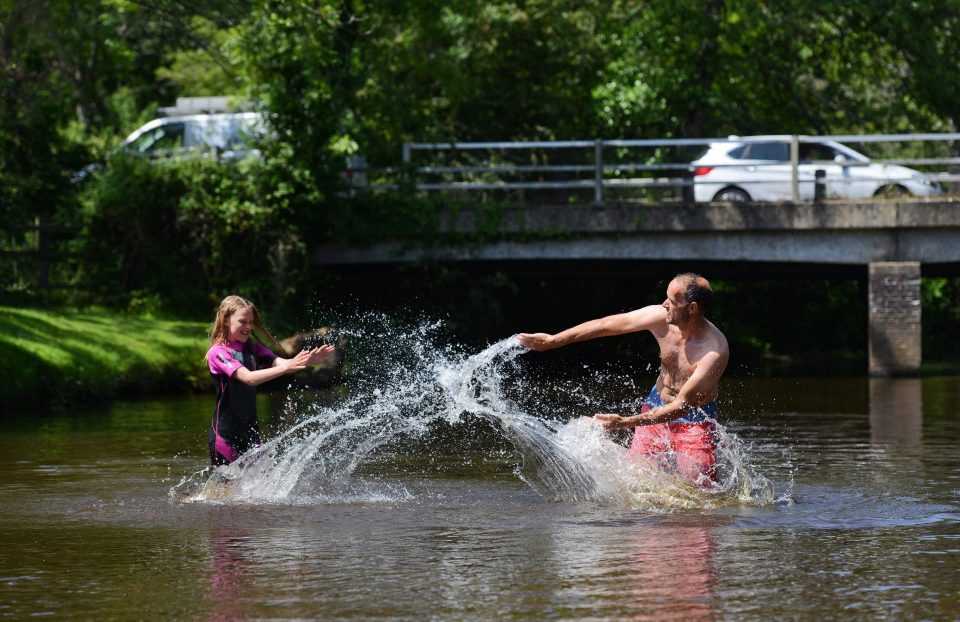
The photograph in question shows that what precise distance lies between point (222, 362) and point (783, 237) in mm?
17399

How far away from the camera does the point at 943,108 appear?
33594 mm

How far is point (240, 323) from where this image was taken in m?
10.4

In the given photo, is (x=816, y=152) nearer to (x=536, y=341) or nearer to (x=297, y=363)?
(x=536, y=341)

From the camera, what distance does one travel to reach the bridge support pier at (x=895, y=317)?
26.0 m

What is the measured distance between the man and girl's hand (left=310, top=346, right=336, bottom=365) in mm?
1369

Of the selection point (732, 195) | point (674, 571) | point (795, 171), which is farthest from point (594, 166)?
point (674, 571)

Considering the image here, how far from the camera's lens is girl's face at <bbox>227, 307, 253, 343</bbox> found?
10453 mm

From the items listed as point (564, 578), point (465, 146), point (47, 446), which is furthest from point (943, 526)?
point (465, 146)

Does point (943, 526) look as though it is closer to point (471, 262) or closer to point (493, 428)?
point (493, 428)

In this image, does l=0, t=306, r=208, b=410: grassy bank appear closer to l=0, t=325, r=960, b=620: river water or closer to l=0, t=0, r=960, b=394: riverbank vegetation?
l=0, t=0, r=960, b=394: riverbank vegetation

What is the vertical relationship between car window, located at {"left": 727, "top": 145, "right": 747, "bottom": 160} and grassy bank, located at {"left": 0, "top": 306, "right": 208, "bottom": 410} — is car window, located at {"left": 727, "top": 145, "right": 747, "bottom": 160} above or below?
above

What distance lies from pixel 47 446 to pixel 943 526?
8656 mm

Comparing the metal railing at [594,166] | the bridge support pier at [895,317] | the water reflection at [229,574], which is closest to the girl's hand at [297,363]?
the water reflection at [229,574]

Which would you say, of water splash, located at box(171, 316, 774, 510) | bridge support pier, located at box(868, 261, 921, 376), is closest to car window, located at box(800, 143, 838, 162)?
bridge support pier, located at box(868, 261, 921, 376)
